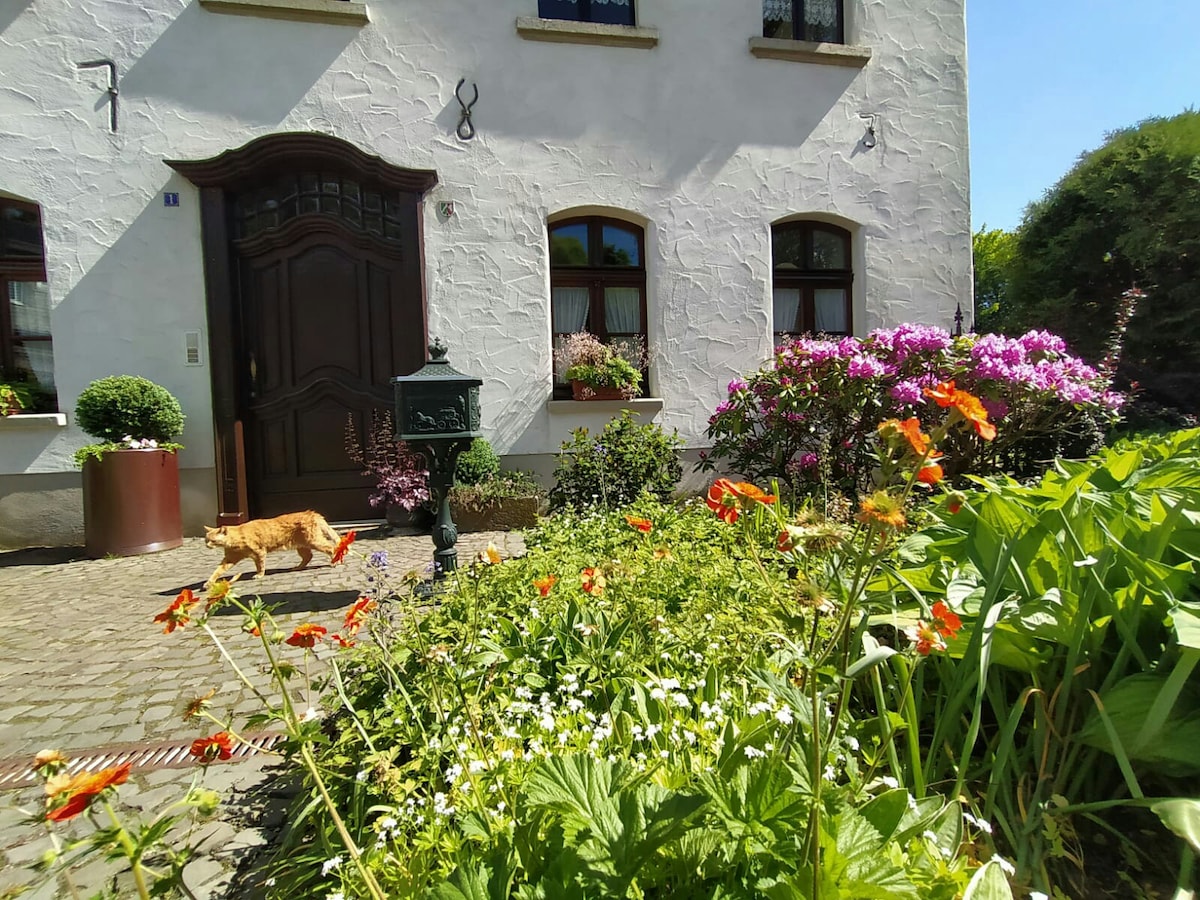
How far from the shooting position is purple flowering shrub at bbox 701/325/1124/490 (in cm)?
436

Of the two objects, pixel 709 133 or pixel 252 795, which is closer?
pixel 252 795

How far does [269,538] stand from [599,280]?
3.94 meters

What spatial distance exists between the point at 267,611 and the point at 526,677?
609mm

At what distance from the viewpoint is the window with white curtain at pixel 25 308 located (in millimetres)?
5637

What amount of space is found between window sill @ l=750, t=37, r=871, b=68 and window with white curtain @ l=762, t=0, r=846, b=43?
0.24 m

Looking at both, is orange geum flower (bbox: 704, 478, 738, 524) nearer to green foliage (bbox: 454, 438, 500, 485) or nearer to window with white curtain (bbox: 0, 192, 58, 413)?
green foliage (bbox: 454, 438, 500, 485)

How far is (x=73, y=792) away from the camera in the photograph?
0.75m

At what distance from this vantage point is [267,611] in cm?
127

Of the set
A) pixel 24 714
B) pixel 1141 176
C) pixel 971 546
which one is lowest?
pixel 24 714

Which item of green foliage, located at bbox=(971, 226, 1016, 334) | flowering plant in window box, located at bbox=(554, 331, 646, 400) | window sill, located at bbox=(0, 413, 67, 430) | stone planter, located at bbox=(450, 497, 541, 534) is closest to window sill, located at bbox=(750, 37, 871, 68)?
flowering plant in window box, located at bbox=(554, 331, 646, 400)

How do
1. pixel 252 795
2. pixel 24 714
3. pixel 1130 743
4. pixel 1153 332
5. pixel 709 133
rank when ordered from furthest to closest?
1. pixel 1153 332
2. pixel 709 133
3. pixel 24 714
4. pixel 252 795
5. pixel 1130 743

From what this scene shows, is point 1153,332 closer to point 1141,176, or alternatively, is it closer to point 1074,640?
point 1141,176

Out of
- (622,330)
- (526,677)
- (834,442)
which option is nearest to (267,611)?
(526,677)

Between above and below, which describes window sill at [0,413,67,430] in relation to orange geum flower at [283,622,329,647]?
above
